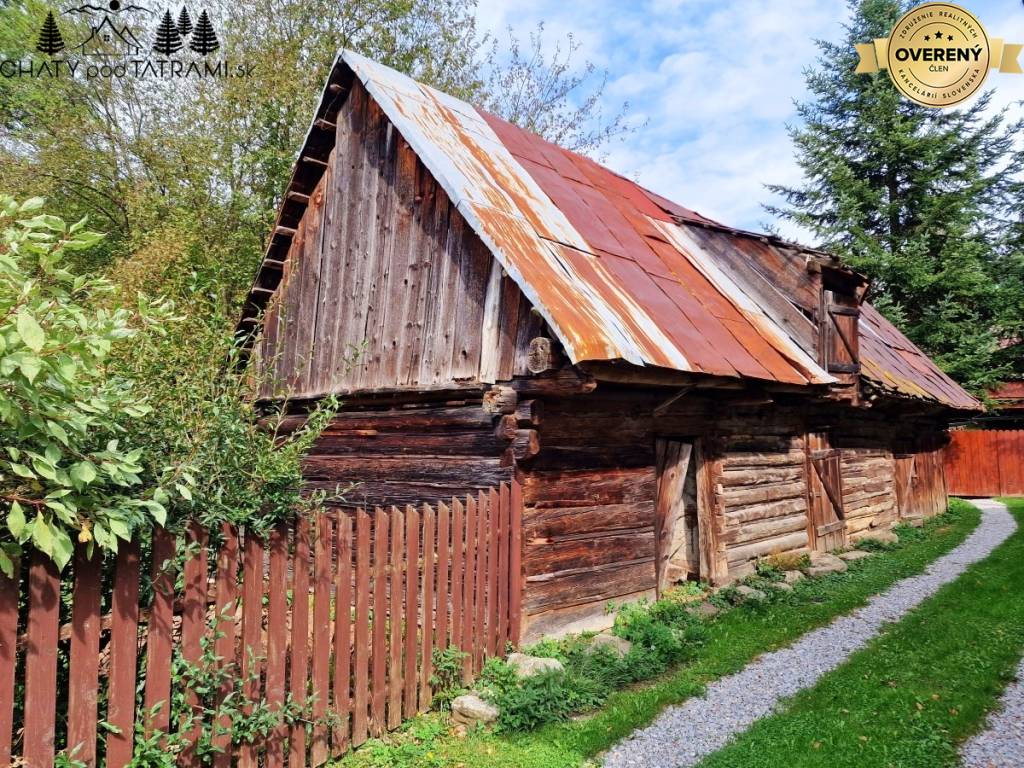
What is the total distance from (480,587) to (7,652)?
354cm

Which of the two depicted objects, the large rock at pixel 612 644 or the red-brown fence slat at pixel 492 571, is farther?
the large rock at pixel 612 644

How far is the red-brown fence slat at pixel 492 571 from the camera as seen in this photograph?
593cm

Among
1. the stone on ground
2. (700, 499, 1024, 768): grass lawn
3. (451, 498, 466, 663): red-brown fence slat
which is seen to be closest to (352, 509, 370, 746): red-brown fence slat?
(451, 498, 466, 663): red-brown fence slat

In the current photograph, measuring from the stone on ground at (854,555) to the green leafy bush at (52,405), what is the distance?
39.2 ft

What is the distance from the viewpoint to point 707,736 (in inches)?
197

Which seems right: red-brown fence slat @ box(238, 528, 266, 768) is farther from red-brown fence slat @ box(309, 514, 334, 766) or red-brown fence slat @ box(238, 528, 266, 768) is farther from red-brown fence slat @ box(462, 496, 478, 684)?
red-brown fence slat @ box(462, 496, 478, 684)

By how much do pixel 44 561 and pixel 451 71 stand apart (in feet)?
68.3

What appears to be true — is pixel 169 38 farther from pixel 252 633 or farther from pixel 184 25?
pixel 252 633

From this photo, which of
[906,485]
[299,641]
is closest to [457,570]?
[299,641]

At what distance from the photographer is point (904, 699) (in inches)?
219

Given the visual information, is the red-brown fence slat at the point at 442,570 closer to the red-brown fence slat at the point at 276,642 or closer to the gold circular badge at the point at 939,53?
the red-brown fence slat at the point at 276,642

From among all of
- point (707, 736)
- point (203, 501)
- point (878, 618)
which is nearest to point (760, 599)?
point (878, 618)

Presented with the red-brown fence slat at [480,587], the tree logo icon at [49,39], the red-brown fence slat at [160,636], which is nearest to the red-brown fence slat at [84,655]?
the red-brown fence slat at [160,636]

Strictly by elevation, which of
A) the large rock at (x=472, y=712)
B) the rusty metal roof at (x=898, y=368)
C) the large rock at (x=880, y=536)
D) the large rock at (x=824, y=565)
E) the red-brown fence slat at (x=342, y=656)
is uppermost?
the rusty metal roof at (x=898, y=368)
